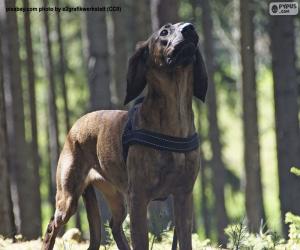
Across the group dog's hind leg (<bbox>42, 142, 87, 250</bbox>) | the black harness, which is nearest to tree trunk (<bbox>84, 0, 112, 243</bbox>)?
dog's hind leg (<bbox>42, 142, 87, 250</bbox>)

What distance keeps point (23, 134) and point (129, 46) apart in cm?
1171

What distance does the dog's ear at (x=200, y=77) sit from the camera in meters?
6.94

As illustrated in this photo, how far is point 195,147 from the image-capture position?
23.0 ft

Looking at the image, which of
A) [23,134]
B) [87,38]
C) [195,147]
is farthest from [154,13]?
[195,147]

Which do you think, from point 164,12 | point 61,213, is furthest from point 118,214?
point 164,12

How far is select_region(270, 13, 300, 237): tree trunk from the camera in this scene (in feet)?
38.8

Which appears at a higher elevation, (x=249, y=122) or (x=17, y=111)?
(x=17, y=111)

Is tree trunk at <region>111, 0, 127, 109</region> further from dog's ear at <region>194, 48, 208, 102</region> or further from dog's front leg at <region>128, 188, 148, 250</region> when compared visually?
dog's front leg at <region>128, 188, 148, 250</region>

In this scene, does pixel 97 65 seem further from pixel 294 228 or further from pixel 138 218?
pixel 138 218

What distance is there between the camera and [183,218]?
23.5 feet

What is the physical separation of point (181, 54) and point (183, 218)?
155 cm

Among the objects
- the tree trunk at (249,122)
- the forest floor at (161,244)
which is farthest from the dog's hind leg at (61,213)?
the tree trunk at (249,122)

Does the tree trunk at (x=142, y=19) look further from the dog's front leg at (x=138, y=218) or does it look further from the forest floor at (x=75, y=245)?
the dog's front leg at (x=138, y=218)

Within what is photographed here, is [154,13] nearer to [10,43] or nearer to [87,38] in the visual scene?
[87,38]
